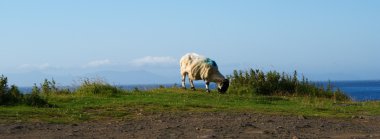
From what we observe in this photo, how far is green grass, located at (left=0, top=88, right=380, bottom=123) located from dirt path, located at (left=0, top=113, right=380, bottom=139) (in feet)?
4.01

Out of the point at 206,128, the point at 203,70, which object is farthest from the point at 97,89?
the point at 206,128

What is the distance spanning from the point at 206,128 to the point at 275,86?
17460mm

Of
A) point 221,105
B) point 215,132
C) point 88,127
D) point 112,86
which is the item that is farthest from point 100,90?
point 215,132

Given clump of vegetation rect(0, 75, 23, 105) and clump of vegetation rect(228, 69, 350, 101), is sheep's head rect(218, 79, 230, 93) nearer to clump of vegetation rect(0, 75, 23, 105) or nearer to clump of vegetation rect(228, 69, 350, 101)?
clump of vegetation rect(228, 69, 350, 101)

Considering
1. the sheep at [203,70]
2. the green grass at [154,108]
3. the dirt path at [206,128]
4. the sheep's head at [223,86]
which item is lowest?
the dirt path at [206,128]

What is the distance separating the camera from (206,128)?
15.9 meters

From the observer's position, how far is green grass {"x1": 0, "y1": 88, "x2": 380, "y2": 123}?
18.6 meters

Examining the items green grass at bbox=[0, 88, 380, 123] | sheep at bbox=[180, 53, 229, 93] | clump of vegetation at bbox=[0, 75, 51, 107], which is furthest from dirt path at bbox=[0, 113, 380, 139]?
sheep at bbox=[180, 53, 229, 93]

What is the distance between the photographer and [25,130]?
15.6m

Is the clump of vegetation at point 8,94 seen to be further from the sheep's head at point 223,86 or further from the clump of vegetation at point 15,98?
the sheep's head at point 223,86

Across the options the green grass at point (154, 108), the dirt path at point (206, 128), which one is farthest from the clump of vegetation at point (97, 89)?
the dirt path at point (206, 128)

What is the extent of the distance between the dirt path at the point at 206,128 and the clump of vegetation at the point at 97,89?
9286 millimetres

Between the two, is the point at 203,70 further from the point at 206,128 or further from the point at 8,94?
the point at 206,128

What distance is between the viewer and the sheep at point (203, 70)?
30891 millimetres
